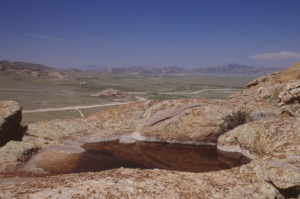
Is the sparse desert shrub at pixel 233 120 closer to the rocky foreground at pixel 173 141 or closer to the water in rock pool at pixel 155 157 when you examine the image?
the rocky foreground at pixel 173 141

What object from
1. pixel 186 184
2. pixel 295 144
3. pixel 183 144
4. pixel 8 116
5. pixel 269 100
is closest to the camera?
pixel 186 184

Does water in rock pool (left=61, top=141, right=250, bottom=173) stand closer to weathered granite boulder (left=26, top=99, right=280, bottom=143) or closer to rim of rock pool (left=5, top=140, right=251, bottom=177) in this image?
rim of rock pool (left=5, top=140, right=251, bottom=177)

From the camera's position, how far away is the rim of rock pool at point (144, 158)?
35.7ft

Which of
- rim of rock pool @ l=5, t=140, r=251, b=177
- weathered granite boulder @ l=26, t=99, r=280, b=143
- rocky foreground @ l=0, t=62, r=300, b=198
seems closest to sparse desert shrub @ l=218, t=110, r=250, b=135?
rocky foreground @ l=0, t=62, r=300, b=198

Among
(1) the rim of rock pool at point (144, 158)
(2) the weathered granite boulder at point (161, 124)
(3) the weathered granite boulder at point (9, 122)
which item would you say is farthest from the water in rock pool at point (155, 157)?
(3) the weathered granite boulder at point (9, 122)

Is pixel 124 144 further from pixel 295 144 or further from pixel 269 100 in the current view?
pixel 269 100

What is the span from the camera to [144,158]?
12680 mm

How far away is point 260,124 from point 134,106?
29.3ft

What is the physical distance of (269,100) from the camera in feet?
59.3

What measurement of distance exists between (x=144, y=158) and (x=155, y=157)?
2.09 feet

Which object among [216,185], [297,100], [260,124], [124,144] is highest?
[297,100]

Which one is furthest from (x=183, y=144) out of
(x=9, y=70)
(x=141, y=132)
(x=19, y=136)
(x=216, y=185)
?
(x=9, y=70)

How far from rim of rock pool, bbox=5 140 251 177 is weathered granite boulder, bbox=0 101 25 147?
3.93 meters

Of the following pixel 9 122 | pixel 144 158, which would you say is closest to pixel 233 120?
pixel 144 158
